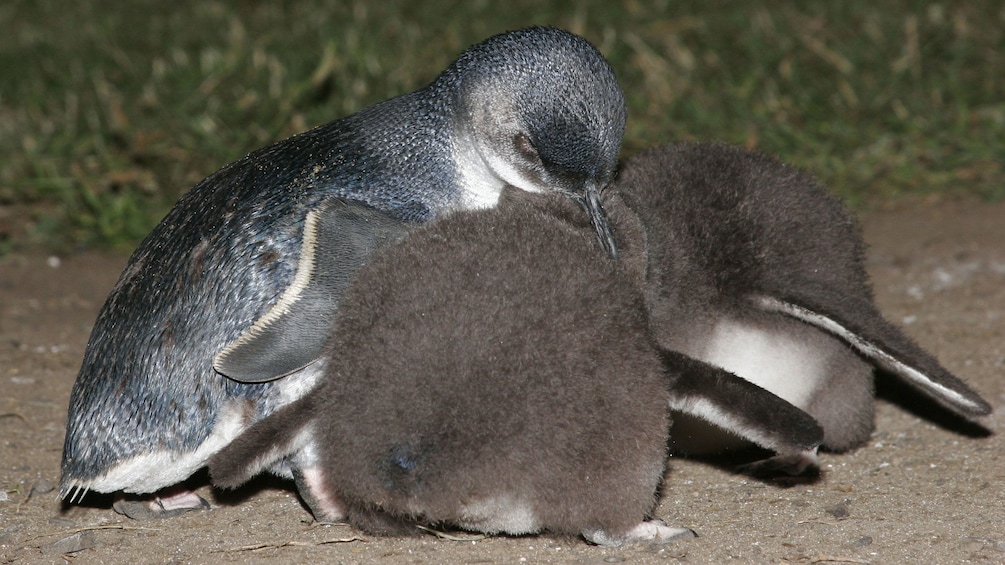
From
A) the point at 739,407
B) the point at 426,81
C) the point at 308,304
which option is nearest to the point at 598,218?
the point at 739,407

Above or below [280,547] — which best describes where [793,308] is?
above

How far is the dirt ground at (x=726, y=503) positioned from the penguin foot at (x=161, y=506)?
31 millimetres

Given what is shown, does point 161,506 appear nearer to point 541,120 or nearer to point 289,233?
point 289,233

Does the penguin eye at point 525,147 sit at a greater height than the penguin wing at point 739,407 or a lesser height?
greater

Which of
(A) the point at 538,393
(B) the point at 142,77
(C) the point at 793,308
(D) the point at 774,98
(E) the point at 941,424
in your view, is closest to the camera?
(A) the point at 538,393

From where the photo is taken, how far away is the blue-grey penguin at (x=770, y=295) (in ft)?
10.00

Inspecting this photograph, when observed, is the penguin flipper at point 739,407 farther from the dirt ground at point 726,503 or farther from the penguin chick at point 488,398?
the dirt ground at point 726,503

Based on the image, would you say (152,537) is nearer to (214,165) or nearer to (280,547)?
(280,547)

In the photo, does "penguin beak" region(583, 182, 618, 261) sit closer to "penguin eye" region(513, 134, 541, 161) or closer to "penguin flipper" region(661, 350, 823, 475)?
"penguin eye" region(513, 134, 541, 161)

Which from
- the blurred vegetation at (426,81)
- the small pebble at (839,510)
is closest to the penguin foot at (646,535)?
the small pebble at (839,510)

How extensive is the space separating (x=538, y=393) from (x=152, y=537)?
101 cm

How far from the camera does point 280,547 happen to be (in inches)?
107

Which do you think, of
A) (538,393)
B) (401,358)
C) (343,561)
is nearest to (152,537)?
(343,561)

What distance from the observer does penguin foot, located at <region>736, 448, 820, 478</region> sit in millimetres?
3119
